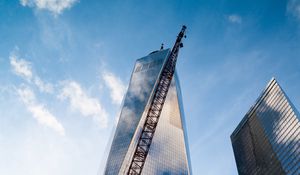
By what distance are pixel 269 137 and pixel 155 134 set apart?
4858 cm

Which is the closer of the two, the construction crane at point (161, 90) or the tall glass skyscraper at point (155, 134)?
the construction crane at point (161, 90)

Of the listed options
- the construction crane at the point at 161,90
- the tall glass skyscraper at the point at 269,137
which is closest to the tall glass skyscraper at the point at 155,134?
the tall glass skyscraper at the point at 269,137

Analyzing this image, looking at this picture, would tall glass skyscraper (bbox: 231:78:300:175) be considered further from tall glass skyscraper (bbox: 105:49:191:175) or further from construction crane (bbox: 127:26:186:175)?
construction crane (bbox: 127:26:186:175)

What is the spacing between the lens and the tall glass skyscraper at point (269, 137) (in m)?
87.7

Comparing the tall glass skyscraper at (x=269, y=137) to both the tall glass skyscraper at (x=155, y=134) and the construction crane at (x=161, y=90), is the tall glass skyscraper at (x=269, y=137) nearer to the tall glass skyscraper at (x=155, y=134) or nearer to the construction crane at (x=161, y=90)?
the tall glass skyscraper at (x=155, y=134)

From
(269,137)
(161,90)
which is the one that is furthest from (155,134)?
(161,90)

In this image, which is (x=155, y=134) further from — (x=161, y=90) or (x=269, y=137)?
(x=161, y=90)

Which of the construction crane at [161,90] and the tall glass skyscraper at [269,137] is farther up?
the tall glass skyscraper at [269,137]

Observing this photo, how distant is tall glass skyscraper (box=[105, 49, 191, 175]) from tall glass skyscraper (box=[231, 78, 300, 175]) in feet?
93.6

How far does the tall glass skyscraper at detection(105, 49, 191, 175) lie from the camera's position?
102m

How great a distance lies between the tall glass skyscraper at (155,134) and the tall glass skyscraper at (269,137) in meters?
28.5

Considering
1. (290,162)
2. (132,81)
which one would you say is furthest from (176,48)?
(132,81)

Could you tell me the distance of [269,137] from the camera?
104 metres

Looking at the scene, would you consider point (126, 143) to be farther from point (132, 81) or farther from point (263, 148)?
point (263, 148)
